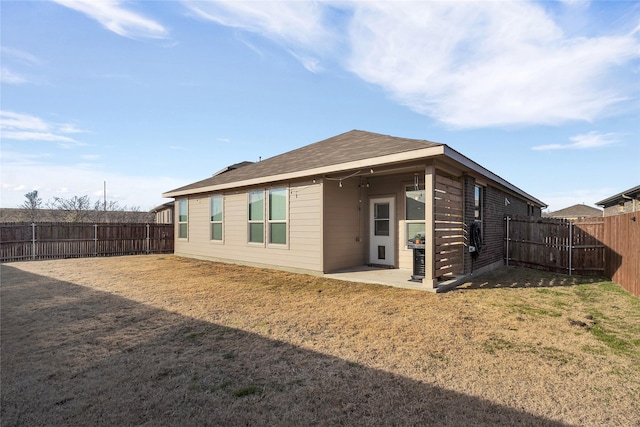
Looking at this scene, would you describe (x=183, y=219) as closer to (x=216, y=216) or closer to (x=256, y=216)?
(x=216, y=216)

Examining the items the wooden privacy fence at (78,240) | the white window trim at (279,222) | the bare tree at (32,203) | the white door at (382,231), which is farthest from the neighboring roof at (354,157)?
the bare tree at (32,203)

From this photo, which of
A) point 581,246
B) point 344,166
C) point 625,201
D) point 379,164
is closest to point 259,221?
point 344,166

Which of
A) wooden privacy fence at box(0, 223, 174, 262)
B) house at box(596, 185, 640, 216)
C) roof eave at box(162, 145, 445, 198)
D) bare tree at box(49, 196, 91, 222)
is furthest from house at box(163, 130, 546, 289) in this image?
bare tree at box(49, 196, 91, 222)

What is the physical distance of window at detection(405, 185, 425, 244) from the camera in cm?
865

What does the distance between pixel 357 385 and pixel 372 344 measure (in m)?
1.06

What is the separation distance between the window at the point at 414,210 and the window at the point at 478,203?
1.78 meters

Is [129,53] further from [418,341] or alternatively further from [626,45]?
[626,45]

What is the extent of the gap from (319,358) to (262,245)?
7256mm

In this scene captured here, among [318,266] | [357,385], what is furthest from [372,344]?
[318,266]

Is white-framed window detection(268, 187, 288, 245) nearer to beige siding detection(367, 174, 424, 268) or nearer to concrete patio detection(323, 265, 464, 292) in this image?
concrete patio detection(323, 265, 464, 292)

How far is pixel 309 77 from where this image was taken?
1108cm

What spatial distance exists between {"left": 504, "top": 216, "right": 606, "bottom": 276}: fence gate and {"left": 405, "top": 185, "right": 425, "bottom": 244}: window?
17.7 feet

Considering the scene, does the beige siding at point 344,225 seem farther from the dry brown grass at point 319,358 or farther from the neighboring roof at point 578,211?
the neighboring roof at point 578,211

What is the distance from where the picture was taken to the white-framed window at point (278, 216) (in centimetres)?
970
